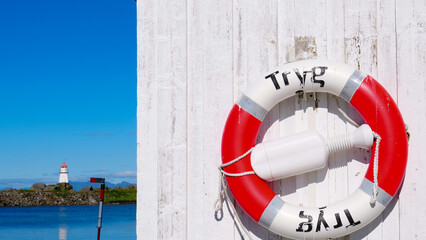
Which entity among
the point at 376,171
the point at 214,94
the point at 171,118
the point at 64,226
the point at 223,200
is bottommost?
the point at 64,226

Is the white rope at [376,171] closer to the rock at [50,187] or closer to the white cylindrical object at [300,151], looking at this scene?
the white cylindrical object at [300,151]

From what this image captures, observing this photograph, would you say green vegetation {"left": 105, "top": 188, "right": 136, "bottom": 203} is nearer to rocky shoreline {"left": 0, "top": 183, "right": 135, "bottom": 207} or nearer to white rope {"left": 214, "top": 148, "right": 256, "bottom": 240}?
rocky shoreline {"left": 0, "top": 183, "right": 135, "bottom": 207}

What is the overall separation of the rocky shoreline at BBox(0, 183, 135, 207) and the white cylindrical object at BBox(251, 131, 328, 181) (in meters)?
37.0

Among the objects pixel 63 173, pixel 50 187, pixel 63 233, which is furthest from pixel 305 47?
pixel 50 187

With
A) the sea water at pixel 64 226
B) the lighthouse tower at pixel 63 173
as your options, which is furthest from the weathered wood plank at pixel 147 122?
the lighthouse tower at pixel 63 173

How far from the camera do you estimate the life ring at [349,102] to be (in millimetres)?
2104

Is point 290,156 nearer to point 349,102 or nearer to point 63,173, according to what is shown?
point 349,102

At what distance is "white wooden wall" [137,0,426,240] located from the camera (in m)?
2.25

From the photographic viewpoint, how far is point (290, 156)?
7.00 ft

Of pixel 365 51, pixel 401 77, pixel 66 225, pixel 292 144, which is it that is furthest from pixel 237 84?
pixel 66 225

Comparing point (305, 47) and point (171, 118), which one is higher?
point (305, 47)

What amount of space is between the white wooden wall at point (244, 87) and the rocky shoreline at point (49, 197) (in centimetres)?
3664

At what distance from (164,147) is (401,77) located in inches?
46.6

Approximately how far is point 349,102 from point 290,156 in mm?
374
